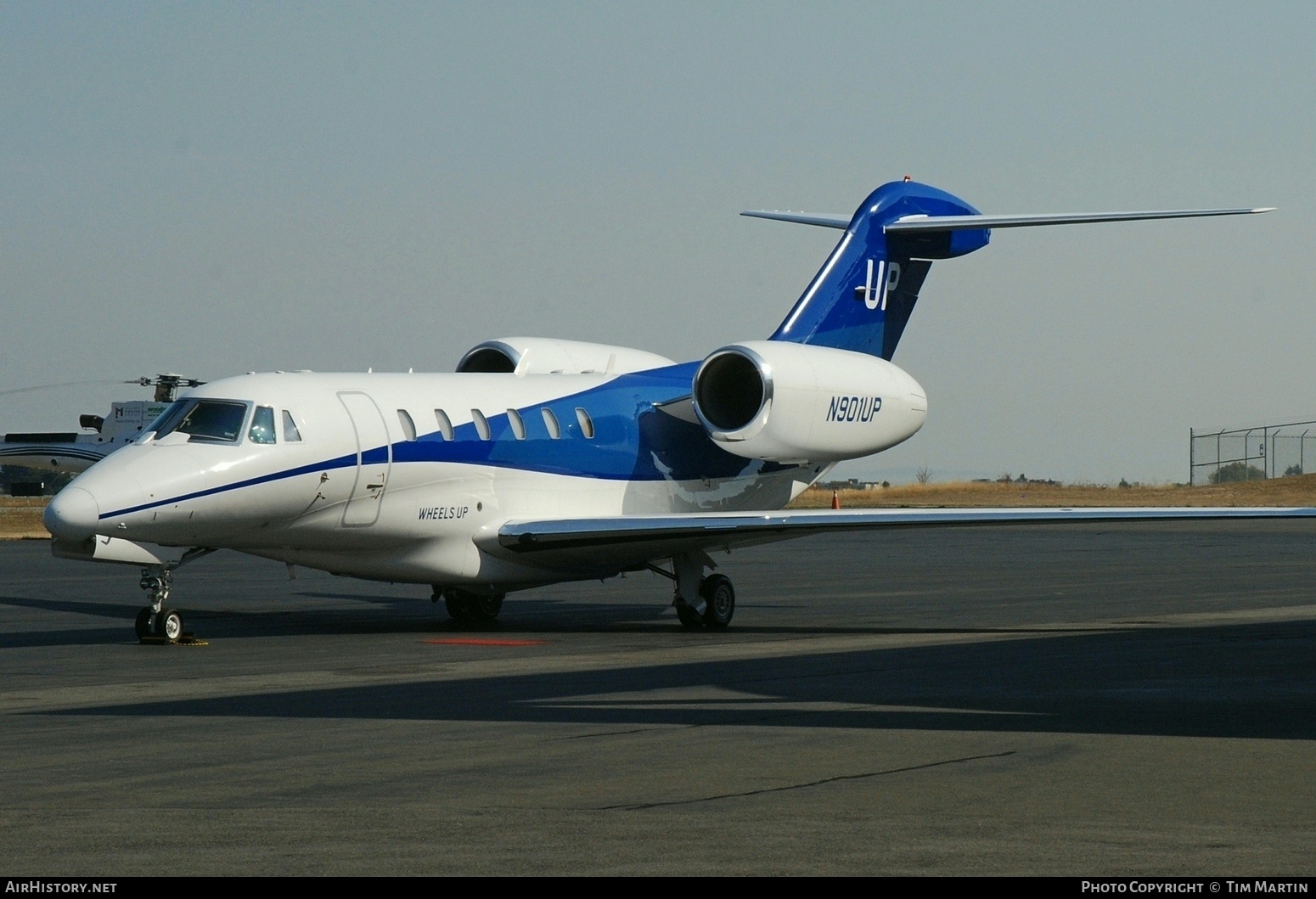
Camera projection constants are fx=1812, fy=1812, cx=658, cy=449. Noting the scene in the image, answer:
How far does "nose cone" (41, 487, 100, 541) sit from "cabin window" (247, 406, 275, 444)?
202 centimetres

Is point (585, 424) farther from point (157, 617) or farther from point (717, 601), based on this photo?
point (157, 617)

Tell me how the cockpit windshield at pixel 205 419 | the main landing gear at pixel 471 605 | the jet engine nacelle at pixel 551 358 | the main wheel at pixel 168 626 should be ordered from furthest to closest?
the jet engine nacelle at pixel 551 358 < the main landing gear at pixel 471 605 < the cockpit windshield at pixel 205 419 < the main wheel at pixel 168 626

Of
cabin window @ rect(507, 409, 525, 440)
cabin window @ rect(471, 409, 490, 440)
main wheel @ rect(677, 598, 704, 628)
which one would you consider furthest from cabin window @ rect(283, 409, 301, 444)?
main wheel @ rect(677, 598, 704, 628)

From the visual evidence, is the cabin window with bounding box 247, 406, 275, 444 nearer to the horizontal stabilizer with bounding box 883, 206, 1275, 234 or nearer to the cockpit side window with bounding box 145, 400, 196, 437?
the cockpit side window with bounding box 145, 400, 196, 437

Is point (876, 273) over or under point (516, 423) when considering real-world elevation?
over

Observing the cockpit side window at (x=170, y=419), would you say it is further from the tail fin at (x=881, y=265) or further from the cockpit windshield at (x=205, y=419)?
the tail fin at (x=881, y=265)

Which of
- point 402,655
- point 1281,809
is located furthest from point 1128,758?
point 402,655

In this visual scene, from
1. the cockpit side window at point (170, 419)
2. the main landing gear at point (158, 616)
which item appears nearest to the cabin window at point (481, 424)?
the cockpit side window at point (170, 419)

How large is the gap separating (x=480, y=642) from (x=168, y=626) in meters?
3.20

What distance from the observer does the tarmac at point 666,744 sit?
7.46 metres

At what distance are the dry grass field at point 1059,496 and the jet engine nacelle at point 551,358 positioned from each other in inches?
1600

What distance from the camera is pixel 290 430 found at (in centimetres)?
1912

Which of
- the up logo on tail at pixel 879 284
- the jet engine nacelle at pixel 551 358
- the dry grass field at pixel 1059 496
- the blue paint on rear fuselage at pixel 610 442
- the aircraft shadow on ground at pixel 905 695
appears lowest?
the dry grass field at pixel 1059 496

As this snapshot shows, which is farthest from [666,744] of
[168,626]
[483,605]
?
[483,605]
